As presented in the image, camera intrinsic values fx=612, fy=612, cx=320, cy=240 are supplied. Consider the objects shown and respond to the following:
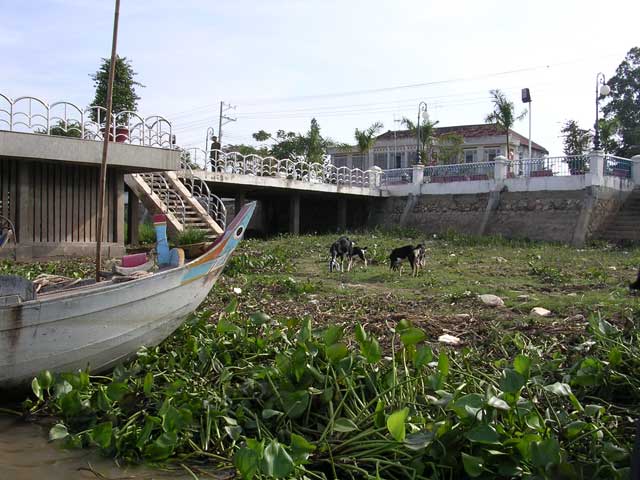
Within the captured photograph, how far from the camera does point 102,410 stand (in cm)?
492

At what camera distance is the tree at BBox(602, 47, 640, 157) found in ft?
121

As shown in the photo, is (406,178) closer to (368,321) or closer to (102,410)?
(368,321)

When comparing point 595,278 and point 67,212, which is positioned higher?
A: point 67,212

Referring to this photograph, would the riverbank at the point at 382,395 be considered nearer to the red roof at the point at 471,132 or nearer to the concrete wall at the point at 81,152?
the concrete wall at the point at 81,152

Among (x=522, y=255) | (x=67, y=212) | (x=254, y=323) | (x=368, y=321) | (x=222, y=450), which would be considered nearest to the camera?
(x=222, y=450)

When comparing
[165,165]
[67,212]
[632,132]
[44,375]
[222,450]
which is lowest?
[222,450]

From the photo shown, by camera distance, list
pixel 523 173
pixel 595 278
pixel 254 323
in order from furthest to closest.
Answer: pixel 523 173, pixel 595 278, pixel 254 323

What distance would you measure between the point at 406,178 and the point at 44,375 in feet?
71.8

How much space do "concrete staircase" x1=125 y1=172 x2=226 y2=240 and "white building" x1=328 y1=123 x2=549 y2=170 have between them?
758 inches

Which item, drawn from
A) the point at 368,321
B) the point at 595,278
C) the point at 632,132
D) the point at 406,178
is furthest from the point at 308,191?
the point at 632,132

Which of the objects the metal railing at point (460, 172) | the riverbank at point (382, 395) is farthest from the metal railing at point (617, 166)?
the riverbank at point (382, 395)

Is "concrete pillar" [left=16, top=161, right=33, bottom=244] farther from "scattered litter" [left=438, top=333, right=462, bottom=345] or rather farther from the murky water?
"scattered litter" [left=438, top=333, right=462, bottom=345]

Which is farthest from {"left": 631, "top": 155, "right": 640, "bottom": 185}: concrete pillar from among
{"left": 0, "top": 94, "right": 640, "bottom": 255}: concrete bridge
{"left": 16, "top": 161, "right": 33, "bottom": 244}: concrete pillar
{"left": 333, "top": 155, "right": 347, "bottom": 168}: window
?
{"left": 333, "top": 155, "right": 347, "bottom": 168}: window

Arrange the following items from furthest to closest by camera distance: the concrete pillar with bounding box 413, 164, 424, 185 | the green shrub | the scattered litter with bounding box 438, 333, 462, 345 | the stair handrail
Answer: the concrete pillar with bounding box 413, 164, 424, 185
the green shrub
the stair handrail
the scattered litter with bounding box 438, 333, 462, 345
